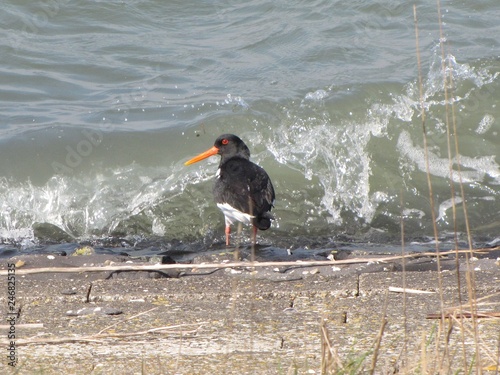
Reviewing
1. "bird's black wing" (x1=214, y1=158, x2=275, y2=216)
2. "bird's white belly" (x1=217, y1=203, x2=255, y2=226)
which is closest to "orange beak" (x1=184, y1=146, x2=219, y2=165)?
"bird's black wing" (x1=214, y1=158, x2=275, y2=216)

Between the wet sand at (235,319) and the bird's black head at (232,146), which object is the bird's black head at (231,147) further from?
the wet sand at (235,319)

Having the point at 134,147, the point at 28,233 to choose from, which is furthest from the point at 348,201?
the point at 28,233

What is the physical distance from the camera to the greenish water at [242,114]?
23.1ft

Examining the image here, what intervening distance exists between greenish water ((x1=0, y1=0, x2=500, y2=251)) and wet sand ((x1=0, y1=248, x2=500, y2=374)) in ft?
8.21

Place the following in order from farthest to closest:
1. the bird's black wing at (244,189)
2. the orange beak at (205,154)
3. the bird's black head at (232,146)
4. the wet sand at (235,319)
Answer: the orange beak at (205,154) → the bird's black head at (232,146) → the bird's black wing at (244,189) → the wet sand at (235,319)

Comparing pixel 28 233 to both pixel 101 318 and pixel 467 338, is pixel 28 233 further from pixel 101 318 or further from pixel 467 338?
pixel 467 338

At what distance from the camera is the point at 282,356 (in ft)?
9.44

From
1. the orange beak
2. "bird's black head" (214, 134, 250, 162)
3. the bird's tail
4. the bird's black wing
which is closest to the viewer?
the bird's tail

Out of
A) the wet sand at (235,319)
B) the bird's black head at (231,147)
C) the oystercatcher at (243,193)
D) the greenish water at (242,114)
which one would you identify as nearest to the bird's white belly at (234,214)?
the oystercatcher at (243,193)

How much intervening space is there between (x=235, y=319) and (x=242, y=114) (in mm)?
5118

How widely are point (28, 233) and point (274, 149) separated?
246 cm

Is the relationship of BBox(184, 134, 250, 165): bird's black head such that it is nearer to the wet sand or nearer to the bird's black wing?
the bird's black wing

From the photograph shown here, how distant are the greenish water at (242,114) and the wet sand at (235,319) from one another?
2.50 m

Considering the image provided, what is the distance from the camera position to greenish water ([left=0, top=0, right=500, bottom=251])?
705 centimetres
